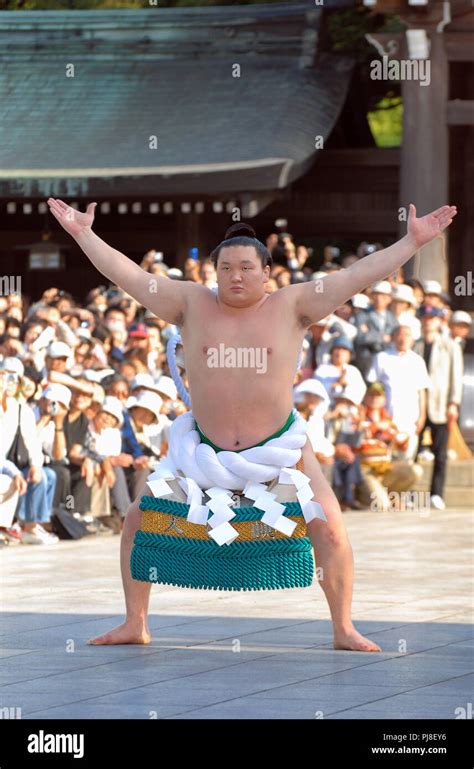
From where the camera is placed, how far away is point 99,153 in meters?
18.2

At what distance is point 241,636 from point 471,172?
1302cm

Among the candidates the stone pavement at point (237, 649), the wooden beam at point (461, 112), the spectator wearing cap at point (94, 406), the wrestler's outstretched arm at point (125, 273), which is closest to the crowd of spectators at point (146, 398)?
the spectator wearing cap at point (94, 406)

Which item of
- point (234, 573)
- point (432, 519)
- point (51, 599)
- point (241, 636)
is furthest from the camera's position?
point (432, 519)

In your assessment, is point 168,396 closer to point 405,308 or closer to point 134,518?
point 405,308

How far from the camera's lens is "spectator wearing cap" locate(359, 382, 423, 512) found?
1241 centimetres

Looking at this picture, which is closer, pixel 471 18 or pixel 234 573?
pixel 234 573

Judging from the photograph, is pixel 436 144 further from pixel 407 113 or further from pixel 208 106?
pixel 208 106

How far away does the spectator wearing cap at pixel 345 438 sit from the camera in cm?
1227

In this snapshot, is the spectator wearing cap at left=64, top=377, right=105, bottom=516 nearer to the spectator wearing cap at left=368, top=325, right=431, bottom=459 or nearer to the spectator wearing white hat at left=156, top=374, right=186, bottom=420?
the spectator wearing white hat at left=156, top=374, right=186, bottom=420

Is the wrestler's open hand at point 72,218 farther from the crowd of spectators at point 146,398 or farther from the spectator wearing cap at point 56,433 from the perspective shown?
the spectator wearing cap at point 56,433

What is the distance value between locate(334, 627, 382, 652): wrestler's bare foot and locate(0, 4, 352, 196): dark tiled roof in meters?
11.5

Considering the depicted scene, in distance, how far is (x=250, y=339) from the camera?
6.17 m

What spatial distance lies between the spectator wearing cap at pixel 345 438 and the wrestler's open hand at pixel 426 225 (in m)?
6.25

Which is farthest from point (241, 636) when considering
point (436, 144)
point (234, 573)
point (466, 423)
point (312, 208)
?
point (312, 208)
